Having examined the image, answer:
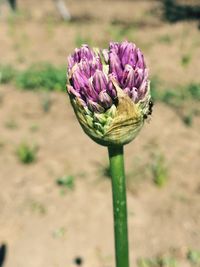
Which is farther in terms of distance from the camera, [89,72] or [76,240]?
[76,240]

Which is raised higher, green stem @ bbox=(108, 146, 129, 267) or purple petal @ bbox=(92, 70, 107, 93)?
purple petal @ bbox=(92, 70, 107, 93)

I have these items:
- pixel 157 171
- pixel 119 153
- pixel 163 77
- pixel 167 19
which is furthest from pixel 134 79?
pixel 167 19

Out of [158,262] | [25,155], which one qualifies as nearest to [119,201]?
→ [158,262]

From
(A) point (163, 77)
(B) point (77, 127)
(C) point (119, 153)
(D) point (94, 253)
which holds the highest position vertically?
(A) point (163, 77)

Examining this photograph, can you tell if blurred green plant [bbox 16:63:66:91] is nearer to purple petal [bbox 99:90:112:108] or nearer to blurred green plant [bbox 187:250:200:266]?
blurred green plant [bbox 187:250:200:266]

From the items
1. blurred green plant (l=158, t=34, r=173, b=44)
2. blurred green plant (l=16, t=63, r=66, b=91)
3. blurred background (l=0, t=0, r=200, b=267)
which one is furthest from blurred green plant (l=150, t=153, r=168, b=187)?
blurred green plant (l=158, t=34, r=173, b=44)

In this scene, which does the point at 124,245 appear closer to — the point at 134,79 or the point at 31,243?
the point at 134,79

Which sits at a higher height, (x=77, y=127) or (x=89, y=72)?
(x=77, y=127)
